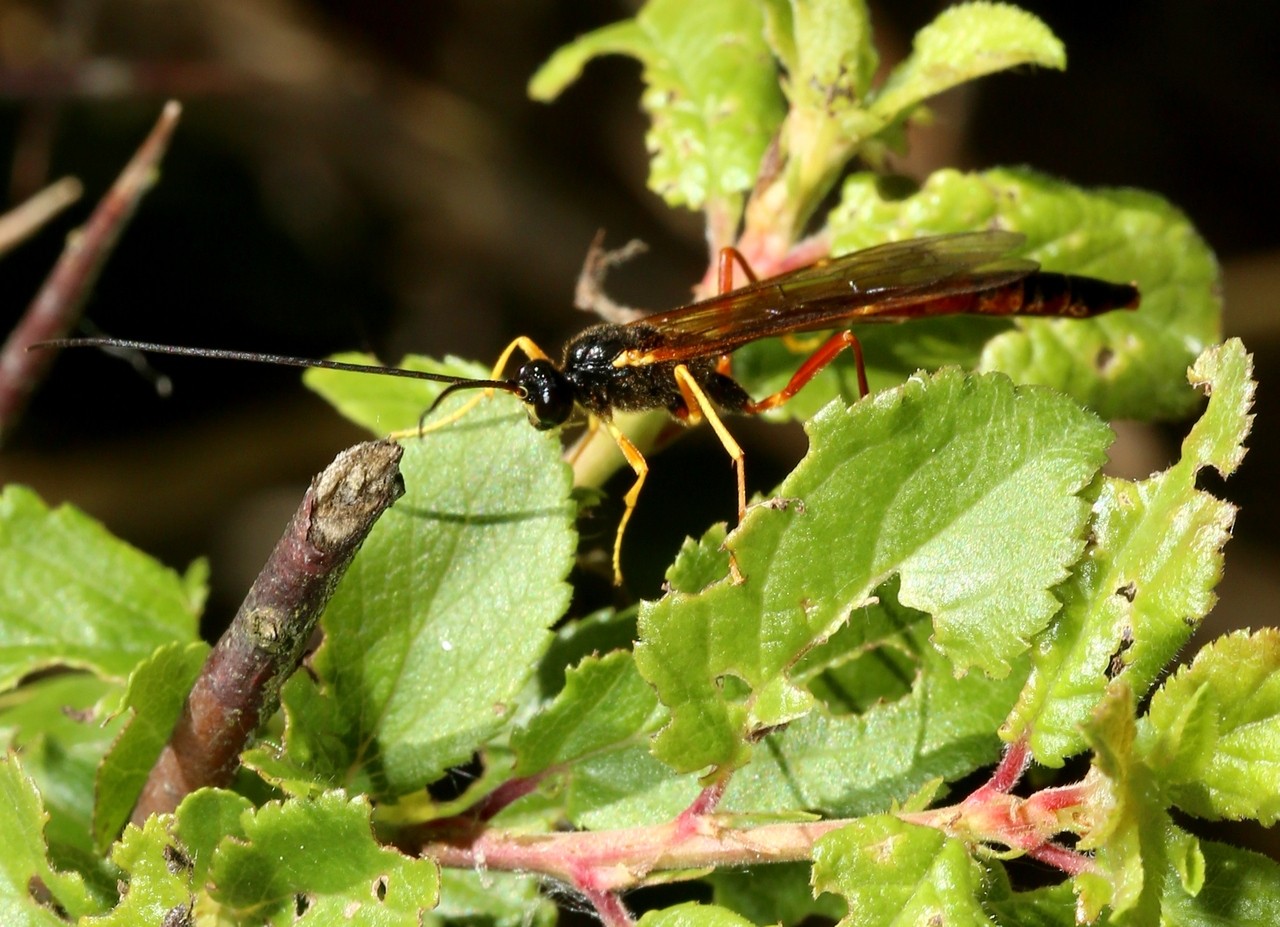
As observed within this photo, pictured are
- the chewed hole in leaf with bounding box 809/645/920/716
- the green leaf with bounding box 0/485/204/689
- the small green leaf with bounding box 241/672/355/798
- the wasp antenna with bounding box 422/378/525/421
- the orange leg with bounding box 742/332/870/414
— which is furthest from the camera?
the orange leg with bounding box 742/332/870/414

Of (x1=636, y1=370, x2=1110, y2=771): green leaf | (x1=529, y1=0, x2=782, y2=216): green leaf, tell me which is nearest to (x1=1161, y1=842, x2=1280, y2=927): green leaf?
(x1=636, y1=370, x2=1110, y2=771): green leaf

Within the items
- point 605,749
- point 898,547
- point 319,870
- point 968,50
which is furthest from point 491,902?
point 968,50

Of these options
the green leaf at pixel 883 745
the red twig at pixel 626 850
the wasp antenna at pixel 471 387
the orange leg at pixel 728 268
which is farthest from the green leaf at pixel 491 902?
the orange leg at pixel 728 268

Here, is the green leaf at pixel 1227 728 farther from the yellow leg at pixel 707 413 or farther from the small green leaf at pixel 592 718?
the yellow leg at pixel 707 413

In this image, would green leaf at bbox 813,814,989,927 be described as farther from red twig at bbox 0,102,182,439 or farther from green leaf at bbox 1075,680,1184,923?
red twig at bbox 0,102,182,439

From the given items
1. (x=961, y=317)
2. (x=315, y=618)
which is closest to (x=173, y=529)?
(x=961, y=317)

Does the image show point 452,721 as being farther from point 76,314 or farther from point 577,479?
point 76,314

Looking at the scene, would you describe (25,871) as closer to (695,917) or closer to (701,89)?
(695,917)
